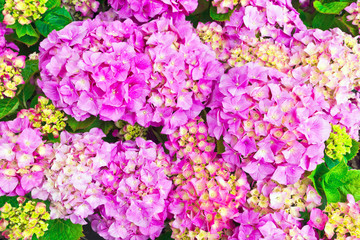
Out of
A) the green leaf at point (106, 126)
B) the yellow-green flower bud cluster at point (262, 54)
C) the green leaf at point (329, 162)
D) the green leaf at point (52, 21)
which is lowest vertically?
the green leaf at point (106, 126)

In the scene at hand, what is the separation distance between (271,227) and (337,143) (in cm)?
32

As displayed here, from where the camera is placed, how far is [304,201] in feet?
3.70

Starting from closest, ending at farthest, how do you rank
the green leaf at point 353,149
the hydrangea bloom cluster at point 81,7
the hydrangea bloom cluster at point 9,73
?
1. the hydrangea bloom cluster at point 9,73
2. the green leaf at point 353,149
3. the hydrangea bloom cluster at point 81,7

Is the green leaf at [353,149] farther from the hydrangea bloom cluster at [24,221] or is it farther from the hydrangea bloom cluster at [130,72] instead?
the hydrangea bloom cluster at [24,221]

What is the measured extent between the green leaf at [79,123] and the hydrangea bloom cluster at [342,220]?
2.49 ft

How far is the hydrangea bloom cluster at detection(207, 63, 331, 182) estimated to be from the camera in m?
1.00

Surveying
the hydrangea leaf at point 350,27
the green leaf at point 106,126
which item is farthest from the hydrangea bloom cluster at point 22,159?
the hydrangea leaf at point 350,27

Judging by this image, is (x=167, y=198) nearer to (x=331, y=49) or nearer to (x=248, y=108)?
(x=248, y=108)

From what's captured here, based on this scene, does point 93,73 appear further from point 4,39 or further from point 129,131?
point 4,39

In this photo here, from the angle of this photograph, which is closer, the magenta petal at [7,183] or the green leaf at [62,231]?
the magenta petal at [7,183]

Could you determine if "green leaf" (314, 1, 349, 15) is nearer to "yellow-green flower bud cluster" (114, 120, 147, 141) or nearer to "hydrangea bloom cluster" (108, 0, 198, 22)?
"hydrangea bloom cluster" (108, 0, 198, 22)

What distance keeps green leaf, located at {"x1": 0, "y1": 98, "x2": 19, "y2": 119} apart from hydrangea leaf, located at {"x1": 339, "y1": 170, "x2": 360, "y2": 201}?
1090 mm

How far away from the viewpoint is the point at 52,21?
1.23 meters

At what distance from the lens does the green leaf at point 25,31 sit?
1177mm
